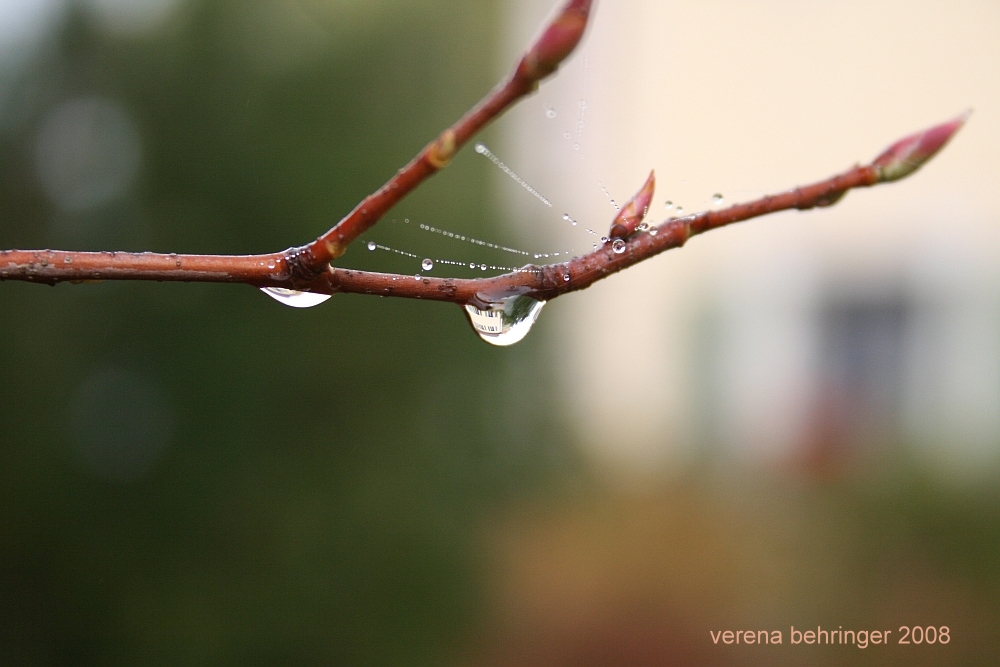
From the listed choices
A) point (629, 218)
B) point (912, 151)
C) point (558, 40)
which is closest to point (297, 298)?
point (629, 218)

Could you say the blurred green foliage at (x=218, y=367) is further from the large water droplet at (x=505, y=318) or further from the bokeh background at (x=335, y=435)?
the large water droplet at (x=505, y=318)

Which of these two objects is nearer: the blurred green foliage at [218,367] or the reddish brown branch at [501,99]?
the reddish brown branch at [501,99]

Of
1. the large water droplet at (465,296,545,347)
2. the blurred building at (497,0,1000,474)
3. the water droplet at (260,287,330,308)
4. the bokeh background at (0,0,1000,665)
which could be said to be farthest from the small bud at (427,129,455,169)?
the blurred building at (497,0,1000,474)

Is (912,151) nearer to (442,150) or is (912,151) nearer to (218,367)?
(442,150)

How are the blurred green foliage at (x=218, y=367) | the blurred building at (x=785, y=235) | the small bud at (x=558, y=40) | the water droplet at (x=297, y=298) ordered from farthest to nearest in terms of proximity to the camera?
the blurred building at (x=785, y=235) < the blurred green foliage at (x=218, y=367) < the water droplet at (x=297, y=298) < the small bud at (x=558, y=40)

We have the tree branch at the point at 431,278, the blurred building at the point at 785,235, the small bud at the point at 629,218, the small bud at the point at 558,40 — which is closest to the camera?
the small bud at the point at 558,40

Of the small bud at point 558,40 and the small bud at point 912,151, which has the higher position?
the small bud at point 558,40

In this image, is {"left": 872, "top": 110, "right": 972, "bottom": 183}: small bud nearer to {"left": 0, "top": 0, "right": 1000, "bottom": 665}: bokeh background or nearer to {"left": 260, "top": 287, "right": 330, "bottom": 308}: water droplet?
{"left": 260, "top": 287, "right": 330, "bottom": 308}: water droplet

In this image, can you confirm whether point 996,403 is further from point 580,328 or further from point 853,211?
point 580,328

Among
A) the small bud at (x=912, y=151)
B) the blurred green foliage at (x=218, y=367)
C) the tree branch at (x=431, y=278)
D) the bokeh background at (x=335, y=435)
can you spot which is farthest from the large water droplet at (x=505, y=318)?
the blurred green foliage at (x=218, y=367)
